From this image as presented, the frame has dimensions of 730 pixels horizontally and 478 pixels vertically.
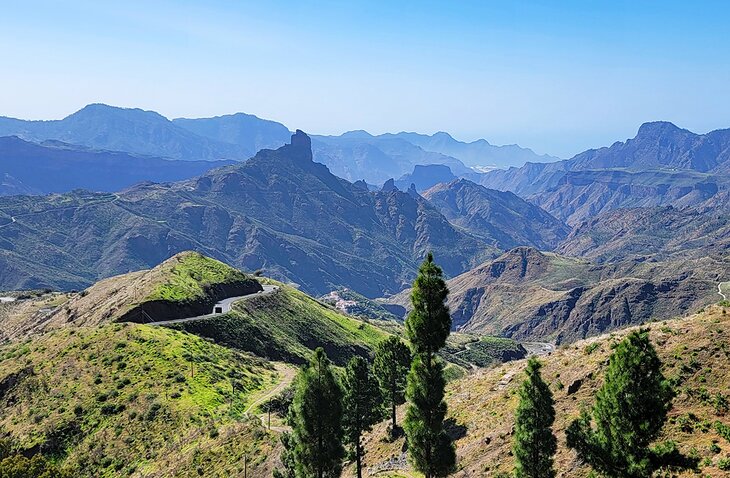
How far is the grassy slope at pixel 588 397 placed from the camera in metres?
37.2

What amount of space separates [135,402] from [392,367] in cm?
4460

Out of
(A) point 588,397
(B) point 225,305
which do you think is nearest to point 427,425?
(A) point 588,397

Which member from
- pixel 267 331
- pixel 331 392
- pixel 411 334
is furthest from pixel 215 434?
pixel 267 331

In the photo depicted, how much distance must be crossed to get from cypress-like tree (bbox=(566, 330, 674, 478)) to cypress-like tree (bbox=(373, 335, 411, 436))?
34.2m

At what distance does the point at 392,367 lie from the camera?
2442 inches

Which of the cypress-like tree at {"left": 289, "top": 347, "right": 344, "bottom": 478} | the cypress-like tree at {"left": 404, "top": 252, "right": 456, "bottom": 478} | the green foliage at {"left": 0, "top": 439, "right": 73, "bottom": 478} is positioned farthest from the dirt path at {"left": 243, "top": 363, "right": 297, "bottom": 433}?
the cypress-like tree at {"left": 404, "top": 252, "right": 456, "bottom": 478}

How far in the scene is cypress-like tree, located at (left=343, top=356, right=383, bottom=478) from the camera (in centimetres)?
5369

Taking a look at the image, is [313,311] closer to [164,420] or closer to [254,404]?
[254,404]

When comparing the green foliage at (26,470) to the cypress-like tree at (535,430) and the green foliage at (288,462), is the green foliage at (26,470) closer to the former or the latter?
the green foliage at (288,462)

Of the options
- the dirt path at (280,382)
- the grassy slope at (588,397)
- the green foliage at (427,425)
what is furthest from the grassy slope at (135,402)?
the green foliage at (427,425)

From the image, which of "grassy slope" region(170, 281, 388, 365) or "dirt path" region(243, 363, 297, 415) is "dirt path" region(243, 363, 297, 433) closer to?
"dirt path" region(243, 363, 297, 415)

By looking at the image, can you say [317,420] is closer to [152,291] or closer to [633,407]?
[633,407]

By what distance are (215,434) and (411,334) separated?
1722 inches

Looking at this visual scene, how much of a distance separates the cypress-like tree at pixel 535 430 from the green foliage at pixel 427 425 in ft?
Result: 18.9
